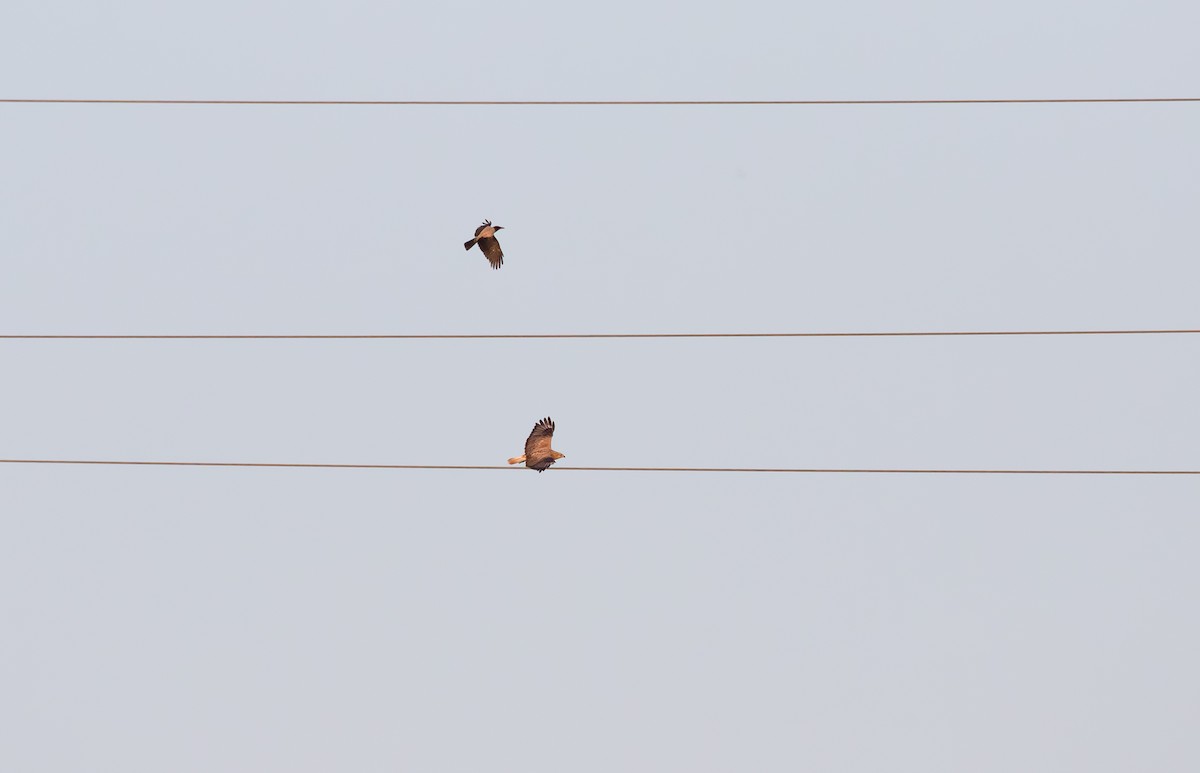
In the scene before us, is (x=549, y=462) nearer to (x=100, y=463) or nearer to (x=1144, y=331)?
(x=100, y=463)

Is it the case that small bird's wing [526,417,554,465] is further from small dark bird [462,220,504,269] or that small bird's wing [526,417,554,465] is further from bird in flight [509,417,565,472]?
small dark bird [462,220,504,269]

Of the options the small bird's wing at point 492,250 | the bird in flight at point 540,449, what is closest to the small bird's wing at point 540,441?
the bird in flight at point 540,449

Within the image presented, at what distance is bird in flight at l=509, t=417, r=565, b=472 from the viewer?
225 centimetres

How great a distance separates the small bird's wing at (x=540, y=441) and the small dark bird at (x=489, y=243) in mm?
269

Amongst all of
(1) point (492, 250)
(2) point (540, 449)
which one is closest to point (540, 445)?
(2) point (540, 449)

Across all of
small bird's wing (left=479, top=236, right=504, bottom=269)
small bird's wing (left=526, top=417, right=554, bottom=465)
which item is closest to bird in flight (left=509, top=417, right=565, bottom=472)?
small bird's wing (left=526, top=417, right=554, bottom=465)

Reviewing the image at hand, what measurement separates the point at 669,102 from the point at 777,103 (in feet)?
0.57

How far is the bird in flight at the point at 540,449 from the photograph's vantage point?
7.38ft

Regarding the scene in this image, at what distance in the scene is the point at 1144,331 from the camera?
2240 mm

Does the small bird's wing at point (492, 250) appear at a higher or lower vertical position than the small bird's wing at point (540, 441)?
higher

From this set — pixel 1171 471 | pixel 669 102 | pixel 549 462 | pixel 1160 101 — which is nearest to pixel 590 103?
pixel 669 102

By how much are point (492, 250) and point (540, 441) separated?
12.6 inches

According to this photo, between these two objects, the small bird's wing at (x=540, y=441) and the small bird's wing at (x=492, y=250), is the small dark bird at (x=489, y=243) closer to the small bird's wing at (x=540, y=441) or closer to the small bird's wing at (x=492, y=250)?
the small bird's wing at (x=492, y=250)

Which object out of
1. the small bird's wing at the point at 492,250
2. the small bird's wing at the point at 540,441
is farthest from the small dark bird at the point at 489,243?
the small bird's wing at the point at 540,441
